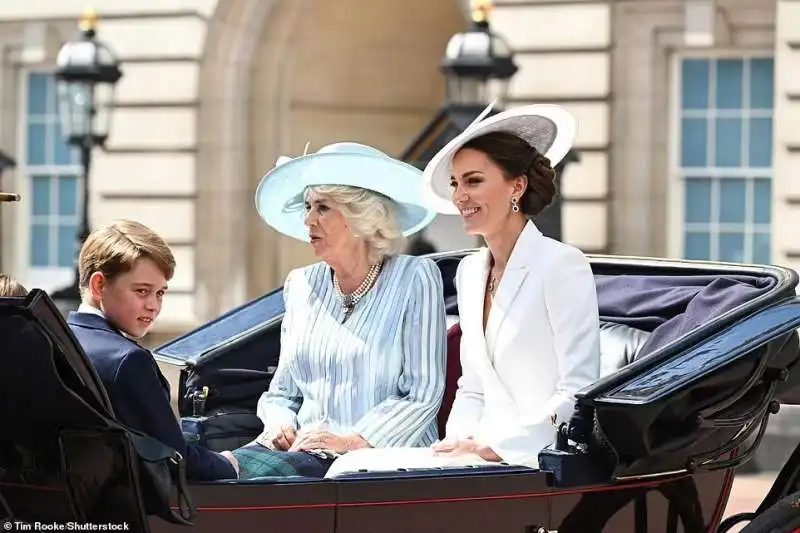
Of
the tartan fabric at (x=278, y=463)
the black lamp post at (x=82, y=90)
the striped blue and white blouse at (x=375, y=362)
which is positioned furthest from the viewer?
the black lamp post at (x=82, y=90)

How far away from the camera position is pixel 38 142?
14820 millimetres

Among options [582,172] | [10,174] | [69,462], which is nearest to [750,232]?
[582,172]

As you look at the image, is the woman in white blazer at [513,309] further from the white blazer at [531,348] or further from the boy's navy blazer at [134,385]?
the boy's navy blazer at [134,385]

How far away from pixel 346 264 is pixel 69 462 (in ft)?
4.29

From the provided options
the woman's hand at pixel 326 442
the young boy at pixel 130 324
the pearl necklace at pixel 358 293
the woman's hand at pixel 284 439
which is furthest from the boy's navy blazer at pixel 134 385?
the pearl necklace at pixel 358 293

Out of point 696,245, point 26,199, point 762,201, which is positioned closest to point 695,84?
point 762,201

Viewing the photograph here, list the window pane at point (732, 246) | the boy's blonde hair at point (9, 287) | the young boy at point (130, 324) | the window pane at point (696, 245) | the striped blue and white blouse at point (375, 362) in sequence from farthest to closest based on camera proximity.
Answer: the window pane at point (696, 245)
the window pane at point (732, 246)
the striped blue and white blouse at point (375, 362)
the boy's blonde hair at point (9, 287)
the young boy at point (130, 324)

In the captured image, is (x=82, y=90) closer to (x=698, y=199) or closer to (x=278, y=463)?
(x=698, y=199)

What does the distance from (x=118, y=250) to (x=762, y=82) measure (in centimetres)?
955

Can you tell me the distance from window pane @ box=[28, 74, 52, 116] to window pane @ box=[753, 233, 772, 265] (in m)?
6.39

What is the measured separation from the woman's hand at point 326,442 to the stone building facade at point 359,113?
26.3 feet

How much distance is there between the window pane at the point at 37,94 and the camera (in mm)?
14828

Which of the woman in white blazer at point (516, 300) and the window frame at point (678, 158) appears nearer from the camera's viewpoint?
the woman in white blazer at point (516, 300)

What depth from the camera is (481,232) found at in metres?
4.28
